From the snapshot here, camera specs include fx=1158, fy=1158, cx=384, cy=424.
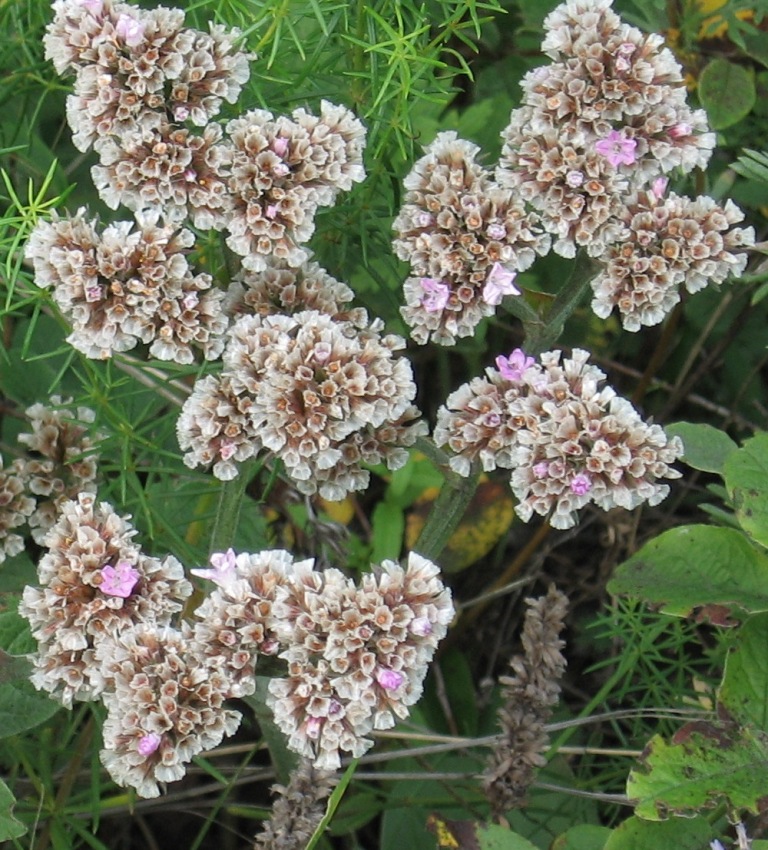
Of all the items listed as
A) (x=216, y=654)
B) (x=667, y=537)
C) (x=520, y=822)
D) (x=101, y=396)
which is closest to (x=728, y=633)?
(x=667, y=537)

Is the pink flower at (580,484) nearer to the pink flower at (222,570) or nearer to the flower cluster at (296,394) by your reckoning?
the flower cluster at (296,394)

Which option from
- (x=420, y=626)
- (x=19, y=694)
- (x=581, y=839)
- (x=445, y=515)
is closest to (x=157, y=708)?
(x=420, y=626)

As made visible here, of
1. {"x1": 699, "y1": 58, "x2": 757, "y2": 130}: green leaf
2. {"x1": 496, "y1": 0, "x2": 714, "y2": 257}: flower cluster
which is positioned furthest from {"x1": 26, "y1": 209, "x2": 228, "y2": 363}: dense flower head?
{"x1": 699, "y1": 58, "x2": 757, "y2": 130}: green leaf

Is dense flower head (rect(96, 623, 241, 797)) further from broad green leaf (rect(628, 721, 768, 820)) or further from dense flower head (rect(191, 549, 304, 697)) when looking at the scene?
broad green leaf (rect(628, 721, 768, 820))

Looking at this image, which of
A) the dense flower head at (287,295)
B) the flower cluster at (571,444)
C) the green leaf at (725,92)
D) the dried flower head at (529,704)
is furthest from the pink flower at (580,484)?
the green leaf at (725,92)

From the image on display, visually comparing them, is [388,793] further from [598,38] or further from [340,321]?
[598,38]

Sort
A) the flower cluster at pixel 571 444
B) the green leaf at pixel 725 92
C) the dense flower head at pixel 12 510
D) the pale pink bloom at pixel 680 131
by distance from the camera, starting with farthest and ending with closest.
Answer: the green leaf at pixel 725 92
the dense flower head at pixel 12 510
the pale pink bloom at pixel 680 131
the flower cluster at pixel 571 444
